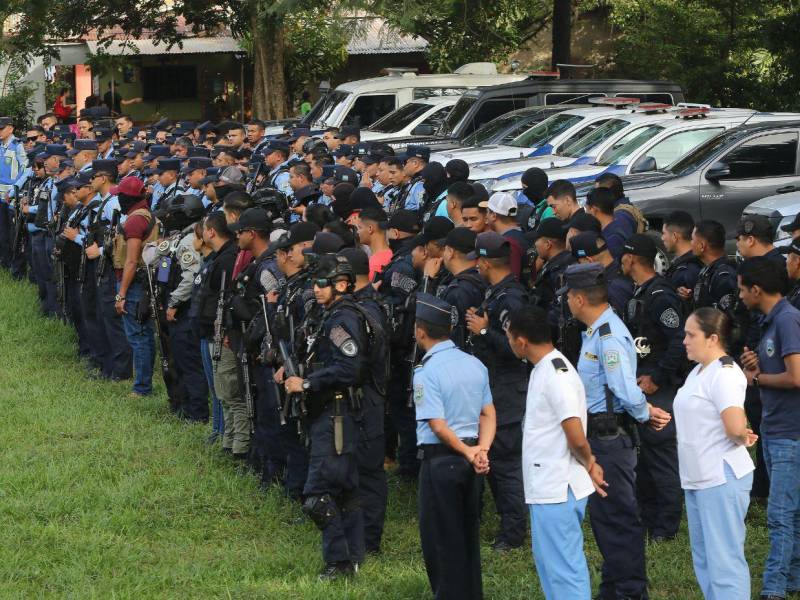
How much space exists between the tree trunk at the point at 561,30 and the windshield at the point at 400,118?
6390mm

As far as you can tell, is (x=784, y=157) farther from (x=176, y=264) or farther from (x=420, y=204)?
(x=176, y=264)

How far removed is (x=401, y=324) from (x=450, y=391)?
7.28ft

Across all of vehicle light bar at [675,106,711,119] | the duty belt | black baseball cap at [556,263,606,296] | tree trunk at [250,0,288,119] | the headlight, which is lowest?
the duty belt

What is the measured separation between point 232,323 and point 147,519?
1.49 metres

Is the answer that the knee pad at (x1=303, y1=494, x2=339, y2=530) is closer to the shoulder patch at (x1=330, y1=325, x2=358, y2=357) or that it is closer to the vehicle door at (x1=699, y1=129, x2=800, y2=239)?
the shoulder patch at (x1=330, y1=325, x2=358, y2=357)

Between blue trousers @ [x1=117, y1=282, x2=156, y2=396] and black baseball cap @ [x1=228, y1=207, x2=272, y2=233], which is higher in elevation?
black baseball cap @ [x1=228, y1=207, x2=272, y2=233]

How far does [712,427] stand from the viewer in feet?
19.7

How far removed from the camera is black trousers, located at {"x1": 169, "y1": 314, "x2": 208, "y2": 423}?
10.9 metres

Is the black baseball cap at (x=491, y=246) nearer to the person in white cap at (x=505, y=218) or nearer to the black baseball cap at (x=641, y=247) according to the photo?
the black baseball cap at (x=641, y=247)

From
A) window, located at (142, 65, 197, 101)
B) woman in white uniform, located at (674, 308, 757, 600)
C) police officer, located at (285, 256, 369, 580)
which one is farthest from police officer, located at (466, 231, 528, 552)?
window, located at (142, 65, 197, 101)

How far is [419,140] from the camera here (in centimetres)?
1866

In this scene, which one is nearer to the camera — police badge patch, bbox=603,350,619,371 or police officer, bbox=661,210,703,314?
police badge patch, bbox=603,350,619,371

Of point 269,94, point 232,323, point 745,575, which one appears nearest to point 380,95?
point 269,94

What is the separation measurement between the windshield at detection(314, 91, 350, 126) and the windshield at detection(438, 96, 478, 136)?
2.33 metres
